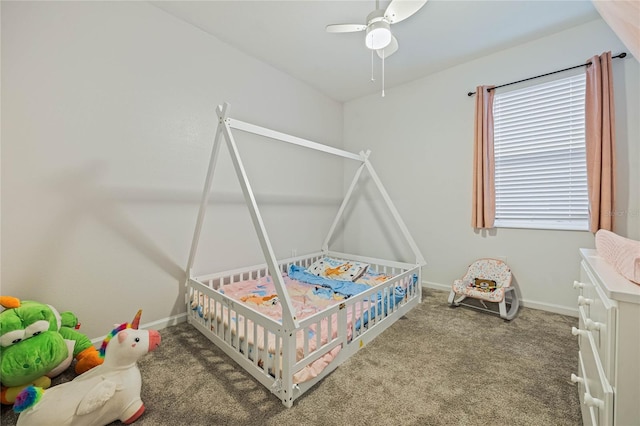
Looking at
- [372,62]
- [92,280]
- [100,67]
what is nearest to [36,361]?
[92,280]

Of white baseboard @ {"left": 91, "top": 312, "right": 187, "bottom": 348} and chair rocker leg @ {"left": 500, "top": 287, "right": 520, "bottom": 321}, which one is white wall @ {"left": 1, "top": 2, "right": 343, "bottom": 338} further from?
chair rocker leg @ {"left": 500, "top": 287, "right": 520, "bottom": 321}

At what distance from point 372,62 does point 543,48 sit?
5.05 feet

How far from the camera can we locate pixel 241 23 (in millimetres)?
2150

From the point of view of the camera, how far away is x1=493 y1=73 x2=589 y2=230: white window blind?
7.32 ft

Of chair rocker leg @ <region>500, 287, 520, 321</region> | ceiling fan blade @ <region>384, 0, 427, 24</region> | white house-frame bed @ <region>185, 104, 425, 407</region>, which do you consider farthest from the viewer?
chair rocker leg @ <region>500, 287, 520, 321</region>

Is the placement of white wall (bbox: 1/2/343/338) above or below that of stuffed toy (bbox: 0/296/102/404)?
above

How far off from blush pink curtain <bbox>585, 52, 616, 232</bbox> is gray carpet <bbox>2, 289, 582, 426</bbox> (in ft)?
3.30

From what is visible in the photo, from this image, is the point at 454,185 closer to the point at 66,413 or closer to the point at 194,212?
the point at 194,212

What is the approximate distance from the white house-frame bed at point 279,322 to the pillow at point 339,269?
1.53ft

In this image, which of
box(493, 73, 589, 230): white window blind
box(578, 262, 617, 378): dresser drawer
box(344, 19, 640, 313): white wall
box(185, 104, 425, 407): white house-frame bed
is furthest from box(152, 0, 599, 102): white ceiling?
box(578, 262, 617, 378): dresser drawer

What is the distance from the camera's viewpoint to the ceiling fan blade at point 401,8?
1.46 m

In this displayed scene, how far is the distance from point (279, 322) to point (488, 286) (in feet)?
6.93

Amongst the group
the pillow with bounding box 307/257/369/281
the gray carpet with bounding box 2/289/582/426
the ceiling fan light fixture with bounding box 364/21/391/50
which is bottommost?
the gray carpet with bounding box 2/289/582/426

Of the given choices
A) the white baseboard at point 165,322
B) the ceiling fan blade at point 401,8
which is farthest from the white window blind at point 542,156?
the white baseboard at point 165,322
